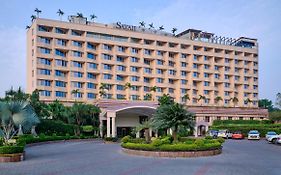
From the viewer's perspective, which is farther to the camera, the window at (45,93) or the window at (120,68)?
the window at (120,68)

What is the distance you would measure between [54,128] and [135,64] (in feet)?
94.9

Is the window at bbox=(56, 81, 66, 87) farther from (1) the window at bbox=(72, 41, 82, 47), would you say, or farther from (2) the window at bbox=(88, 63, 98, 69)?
(1) the window at bbox=(72, 41, 82, 47)

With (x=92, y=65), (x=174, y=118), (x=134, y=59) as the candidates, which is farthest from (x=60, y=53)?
(x=174, y=118)

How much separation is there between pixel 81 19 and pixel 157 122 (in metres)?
47.6

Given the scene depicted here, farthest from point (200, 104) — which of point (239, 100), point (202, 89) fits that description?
point (239, 100)

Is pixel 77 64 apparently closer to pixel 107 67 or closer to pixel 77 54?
pixel 77 54

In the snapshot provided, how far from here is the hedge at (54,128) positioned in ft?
159

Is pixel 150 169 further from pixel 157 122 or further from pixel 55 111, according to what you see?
pixel 55 111

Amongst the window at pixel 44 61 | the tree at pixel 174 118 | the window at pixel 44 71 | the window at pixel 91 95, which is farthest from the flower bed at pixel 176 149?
the window at pixel 91 95

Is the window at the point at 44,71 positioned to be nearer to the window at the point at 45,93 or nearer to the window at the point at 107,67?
the window at the point at 45,93

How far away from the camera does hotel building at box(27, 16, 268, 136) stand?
64125 mm

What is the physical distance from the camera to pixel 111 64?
7162cm

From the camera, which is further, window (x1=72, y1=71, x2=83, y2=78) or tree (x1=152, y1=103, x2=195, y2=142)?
window (x1=72, y1=71, x2=83, y2=78)

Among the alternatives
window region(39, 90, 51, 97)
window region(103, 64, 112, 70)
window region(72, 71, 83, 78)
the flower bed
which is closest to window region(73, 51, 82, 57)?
window region(72, 71, 83, 78)
